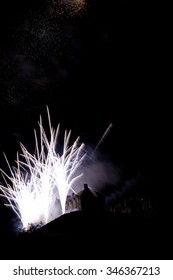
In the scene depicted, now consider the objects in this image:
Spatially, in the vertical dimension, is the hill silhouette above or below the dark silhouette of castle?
below

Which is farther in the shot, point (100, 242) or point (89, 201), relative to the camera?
point (89, 201)

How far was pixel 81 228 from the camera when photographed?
47.3 feet

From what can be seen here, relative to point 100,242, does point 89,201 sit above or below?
above

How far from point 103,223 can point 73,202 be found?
3053 centimetres

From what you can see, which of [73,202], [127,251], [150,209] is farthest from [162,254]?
[73,202]

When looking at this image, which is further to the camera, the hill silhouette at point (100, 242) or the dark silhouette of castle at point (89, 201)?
the dark silhouette of castle at point (89, 201)

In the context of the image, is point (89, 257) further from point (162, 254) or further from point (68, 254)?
point (162, 254)

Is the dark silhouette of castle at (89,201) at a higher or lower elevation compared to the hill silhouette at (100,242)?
higher

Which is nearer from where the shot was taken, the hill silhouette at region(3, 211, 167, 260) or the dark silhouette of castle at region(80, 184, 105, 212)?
the hill silhouette at region(3, 211, 167, 260)
